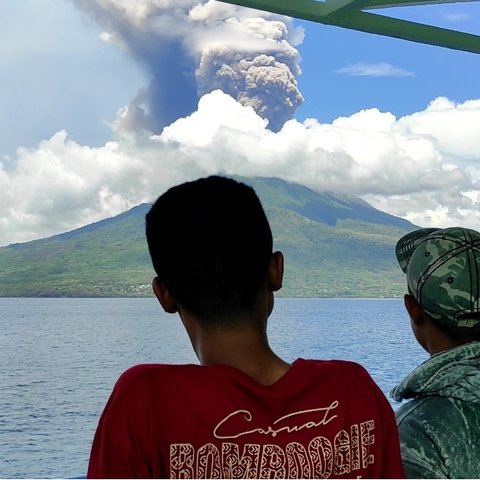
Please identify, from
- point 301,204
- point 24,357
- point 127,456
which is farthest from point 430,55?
point 127,456

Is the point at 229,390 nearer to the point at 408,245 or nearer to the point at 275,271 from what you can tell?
the point at 275,271

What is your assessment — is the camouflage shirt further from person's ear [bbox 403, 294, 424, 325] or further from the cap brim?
the cap brim

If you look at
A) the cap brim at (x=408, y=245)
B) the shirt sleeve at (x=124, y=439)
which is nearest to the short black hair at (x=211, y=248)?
the shirt sleeve at (x=124, y=439)

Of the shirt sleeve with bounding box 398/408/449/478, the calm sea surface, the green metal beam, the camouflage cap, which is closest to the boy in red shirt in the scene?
the shirt sleeve with bounding box 398/408/449/478

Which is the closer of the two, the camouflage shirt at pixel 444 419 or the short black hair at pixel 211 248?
the short black hair at pixel 211 248

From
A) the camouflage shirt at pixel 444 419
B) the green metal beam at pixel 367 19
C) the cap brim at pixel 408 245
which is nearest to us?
the camouflage shirt at pixel 444 419

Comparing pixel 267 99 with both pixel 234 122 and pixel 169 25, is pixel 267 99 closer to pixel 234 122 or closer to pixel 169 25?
pixel 234 122

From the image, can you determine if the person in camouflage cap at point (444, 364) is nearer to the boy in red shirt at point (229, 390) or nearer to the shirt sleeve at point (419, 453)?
the shirt sleeve at point (419, 453)
